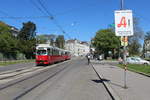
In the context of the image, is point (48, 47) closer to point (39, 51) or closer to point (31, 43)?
point (39, 51)

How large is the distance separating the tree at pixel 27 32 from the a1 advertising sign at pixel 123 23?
90.6 meters

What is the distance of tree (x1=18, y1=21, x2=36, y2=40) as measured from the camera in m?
101

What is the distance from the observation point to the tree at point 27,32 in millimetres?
100981

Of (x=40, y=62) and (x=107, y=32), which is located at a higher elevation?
(x=107, y=32)

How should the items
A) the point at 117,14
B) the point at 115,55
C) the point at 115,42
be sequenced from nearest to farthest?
1. the point at 117,14
2. the point at 115,42
3. the point at 115,55

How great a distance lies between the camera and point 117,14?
1184 cm

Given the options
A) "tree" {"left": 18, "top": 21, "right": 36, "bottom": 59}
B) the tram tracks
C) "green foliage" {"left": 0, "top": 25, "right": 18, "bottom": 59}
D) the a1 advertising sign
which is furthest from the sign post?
"tree" {"left": 18, "top": 21, "right": 36, "bottom": 59}

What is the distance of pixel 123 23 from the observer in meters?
11.8

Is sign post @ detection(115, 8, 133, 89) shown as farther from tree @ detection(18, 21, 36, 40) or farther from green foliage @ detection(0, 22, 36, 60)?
tree @ detection(18, 21, 36, 40)

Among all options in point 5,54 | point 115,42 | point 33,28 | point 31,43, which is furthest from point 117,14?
point 33,28

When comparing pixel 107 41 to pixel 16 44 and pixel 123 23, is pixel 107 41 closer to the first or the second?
pixel 16 44

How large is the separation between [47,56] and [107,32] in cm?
5254

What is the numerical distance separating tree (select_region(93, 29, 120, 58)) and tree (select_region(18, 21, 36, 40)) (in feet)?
92.7

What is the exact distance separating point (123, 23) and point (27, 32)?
92405 mm
